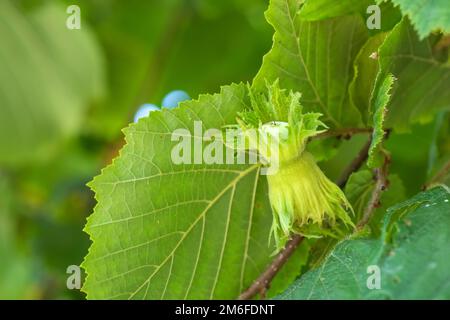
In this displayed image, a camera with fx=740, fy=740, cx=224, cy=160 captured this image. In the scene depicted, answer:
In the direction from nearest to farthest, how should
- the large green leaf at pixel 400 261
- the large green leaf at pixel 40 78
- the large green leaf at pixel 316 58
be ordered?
the large green leaf at pixel 400 261 < the large green leaf at pixel 316 58 < the large green leaf at pixel 40 78

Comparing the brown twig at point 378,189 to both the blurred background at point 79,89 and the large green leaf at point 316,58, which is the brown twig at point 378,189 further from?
the blurred background at point 79,89

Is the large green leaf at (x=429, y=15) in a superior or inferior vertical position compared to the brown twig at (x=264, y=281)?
superior

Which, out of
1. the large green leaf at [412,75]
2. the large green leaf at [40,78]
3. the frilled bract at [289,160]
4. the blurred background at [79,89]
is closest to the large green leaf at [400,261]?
the frilled bract at [289,160]

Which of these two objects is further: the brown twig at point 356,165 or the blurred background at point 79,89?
the blurred background at point 79,89

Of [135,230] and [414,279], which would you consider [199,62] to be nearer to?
[135,230]

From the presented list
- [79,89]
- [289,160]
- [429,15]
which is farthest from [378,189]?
[79,89]

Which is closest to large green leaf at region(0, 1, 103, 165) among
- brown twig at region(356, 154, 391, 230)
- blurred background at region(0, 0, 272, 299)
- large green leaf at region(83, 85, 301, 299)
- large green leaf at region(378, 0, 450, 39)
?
blurred background at region(0, 0, 272, 299)
